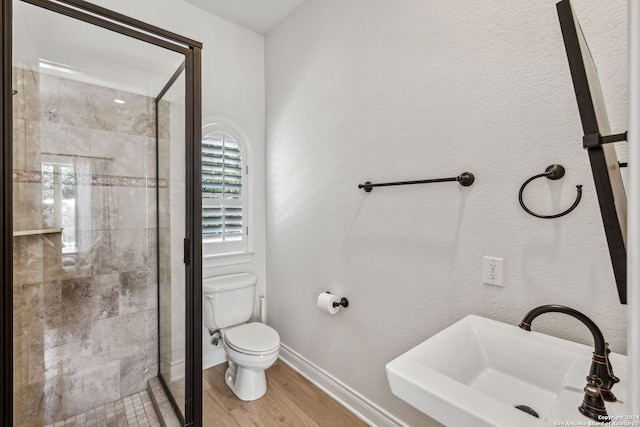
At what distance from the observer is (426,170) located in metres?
1.51

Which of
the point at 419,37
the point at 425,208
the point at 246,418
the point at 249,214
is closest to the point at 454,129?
the point at 425,208

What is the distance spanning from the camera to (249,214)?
2570mm

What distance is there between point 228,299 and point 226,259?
1.06 feet

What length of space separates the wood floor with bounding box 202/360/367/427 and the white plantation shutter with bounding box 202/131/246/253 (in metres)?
1.01

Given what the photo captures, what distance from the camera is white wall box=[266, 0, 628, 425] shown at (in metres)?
1.08

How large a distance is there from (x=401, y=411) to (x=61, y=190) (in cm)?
197

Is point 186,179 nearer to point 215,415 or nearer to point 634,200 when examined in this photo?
point 215,415

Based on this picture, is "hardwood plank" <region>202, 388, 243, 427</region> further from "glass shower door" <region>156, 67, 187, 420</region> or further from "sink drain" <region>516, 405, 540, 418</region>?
"sink drain" <region>516, 405, 540, 418</region>

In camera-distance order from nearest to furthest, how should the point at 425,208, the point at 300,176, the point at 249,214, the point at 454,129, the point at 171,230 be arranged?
1. the point at 454,129
2. the point at 425,208
3. the point at 171,230
4. the point at 300,176
5. the point at 249,214

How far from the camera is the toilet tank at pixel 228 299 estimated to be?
219 centimetres

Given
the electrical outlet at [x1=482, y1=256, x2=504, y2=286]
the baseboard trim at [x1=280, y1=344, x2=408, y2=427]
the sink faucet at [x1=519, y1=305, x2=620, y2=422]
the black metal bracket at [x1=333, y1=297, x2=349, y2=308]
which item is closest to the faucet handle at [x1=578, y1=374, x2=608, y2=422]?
the sink faucet at [x1=519, y1=305, x2=620, y2=422]

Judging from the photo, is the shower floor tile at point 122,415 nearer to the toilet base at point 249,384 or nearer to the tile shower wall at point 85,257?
the tile shower wall at point 85,257

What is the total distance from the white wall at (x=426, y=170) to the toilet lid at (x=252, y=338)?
0.95 feet

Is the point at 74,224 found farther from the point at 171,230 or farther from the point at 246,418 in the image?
the point at 246,418
